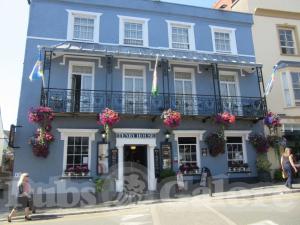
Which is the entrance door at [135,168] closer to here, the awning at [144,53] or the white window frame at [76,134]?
the white window frame at [76,134]

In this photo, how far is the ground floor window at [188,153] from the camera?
15570 millimetres

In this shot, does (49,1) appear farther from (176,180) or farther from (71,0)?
(176,180)

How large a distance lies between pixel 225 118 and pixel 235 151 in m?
2.48

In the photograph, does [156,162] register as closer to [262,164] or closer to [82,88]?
[82,88]

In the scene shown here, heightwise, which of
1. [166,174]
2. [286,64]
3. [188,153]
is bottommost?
[166,174]

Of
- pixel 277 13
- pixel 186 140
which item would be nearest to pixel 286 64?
pixel 277 13

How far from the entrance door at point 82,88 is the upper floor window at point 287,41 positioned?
39.8 feet

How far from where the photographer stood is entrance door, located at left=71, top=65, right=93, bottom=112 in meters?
14.9

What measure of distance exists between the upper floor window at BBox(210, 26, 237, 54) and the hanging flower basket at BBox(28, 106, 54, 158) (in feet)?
34.1

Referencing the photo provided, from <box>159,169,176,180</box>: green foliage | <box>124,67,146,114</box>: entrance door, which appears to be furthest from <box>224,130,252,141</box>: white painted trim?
<box>124,67,146,114</box>: entrance door

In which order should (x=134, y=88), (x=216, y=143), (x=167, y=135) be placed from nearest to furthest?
(x=167, y=135) < (x=216, y=143) < (x=134, y=88)

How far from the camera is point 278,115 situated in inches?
690

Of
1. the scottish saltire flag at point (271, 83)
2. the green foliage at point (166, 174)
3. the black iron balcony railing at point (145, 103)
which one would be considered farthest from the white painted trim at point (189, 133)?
the scottish saltire flag at point (271, 83)

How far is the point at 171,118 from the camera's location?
47.0 feet
